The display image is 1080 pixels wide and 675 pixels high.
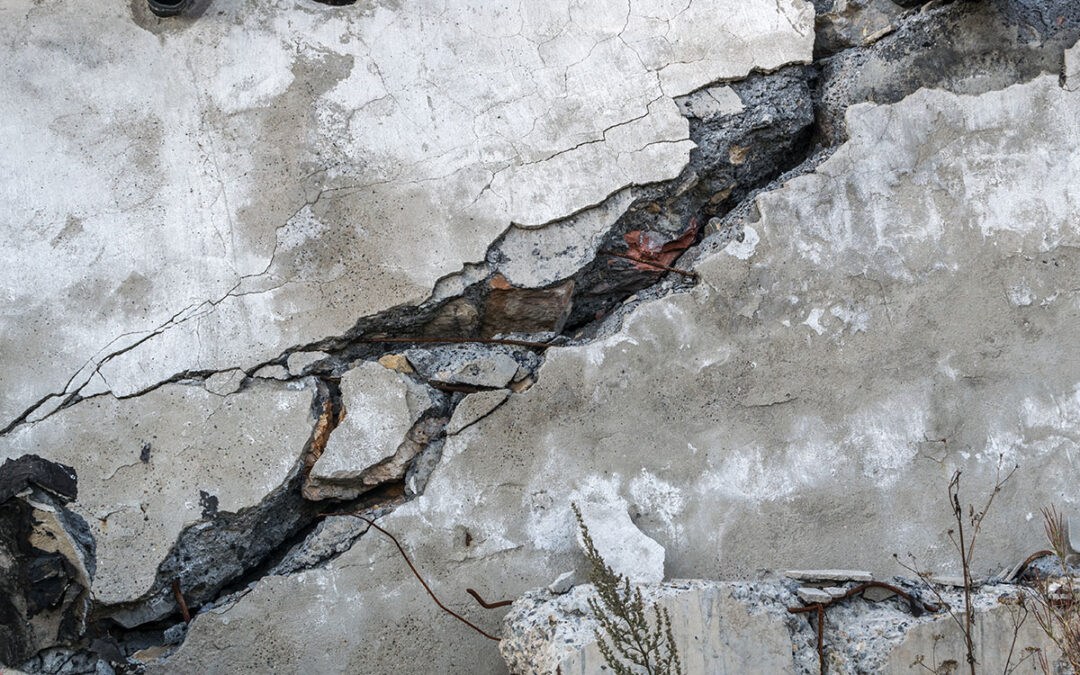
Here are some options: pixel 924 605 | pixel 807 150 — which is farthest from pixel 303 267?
pixel 924 605

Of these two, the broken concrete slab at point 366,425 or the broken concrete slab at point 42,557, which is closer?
the broken concrete slab at point 42,557

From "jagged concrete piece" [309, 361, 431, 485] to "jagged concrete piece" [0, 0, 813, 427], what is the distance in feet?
0.62

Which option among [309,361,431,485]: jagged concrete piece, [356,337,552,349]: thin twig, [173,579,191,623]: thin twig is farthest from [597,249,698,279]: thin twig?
[173,579,191,623]: thin twig

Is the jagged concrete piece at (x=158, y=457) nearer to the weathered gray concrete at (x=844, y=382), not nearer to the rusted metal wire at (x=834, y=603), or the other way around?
the weathered gray concrete at (x=844, y=382)

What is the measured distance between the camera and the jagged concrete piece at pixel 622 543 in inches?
114

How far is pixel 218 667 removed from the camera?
9.50 feet

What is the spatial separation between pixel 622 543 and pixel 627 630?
52 cm

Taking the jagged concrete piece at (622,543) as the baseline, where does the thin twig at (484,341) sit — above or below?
above

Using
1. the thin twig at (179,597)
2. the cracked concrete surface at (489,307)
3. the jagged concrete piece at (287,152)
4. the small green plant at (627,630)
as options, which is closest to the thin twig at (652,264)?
the cracked concrete surface at (489,307)

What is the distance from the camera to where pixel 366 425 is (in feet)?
9.86

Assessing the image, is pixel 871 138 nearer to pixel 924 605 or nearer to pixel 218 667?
pixel 924 605

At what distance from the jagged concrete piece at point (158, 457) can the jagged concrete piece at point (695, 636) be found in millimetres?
869

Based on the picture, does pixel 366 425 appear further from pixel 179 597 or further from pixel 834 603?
pixel 834 603

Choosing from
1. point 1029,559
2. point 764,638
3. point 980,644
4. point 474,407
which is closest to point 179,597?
point 474,407
